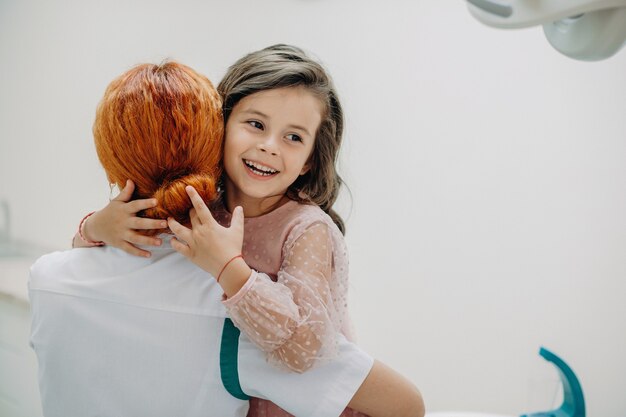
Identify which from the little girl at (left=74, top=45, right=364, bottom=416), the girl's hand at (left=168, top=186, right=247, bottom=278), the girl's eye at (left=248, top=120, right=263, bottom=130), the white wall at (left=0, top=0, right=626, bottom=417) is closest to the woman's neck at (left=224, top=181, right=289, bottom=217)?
the little girl at (left=74, top=45, right=364, bottom=416)

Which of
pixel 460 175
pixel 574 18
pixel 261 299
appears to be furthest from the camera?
pixel 460 175

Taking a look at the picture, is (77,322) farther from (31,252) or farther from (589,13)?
(31,252)

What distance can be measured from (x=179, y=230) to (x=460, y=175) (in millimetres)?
1197

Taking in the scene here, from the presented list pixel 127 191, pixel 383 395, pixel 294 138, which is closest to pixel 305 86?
pixel 294 138

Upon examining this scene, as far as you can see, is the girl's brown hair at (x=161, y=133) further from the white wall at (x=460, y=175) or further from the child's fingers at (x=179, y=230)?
the white wall at (x=460, y=175)

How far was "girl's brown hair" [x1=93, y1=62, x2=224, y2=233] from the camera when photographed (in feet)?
2.21

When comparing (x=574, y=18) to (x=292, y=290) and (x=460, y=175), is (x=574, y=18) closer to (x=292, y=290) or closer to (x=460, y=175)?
(x=292, y=290)

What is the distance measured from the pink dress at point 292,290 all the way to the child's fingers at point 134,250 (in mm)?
136

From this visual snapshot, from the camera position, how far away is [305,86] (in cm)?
89

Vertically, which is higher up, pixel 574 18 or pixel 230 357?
pixel 574 18

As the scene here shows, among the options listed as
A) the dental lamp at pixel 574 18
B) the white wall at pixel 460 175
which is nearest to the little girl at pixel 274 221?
the dental lamp at pixel 574 18

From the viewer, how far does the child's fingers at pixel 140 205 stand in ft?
2.31

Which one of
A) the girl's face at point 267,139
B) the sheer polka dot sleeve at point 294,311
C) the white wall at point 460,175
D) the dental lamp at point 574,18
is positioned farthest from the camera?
the white wall at point 460,175

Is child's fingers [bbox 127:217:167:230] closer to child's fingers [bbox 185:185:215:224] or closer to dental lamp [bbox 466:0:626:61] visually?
child's fingers [bbox 185:185:215:224]
